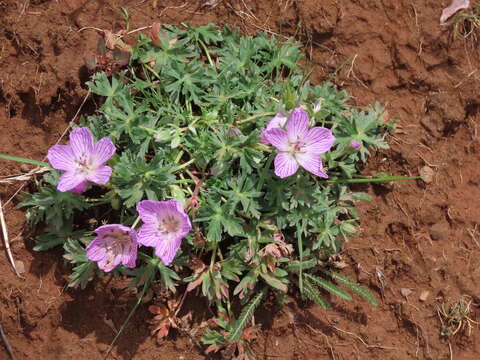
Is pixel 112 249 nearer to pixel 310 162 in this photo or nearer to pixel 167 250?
pixel 167 250

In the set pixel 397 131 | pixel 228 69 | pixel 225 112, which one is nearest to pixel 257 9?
pixel 228 69

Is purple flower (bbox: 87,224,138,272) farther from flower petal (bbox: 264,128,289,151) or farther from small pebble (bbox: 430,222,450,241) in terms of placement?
small pebble (bbox: 430,222,450,241)

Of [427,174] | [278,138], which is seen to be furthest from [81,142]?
[427,174]

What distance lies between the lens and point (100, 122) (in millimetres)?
3207

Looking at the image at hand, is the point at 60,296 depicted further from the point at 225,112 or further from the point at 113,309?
the point at 225,112

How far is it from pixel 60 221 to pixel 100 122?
0.68 metres

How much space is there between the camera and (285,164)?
110 inches

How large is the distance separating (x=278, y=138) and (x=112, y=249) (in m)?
1.14

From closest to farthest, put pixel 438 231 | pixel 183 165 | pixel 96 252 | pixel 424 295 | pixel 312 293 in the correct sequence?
pixel 96 252, pixel 183 165, pixel 312 293, pixel 424 295, pixel 438 231

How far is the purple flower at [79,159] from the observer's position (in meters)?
2.72

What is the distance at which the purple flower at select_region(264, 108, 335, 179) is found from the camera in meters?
2.73

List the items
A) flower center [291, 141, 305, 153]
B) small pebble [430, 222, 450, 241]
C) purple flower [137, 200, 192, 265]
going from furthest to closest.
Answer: small pebble [430, 222, 450, 241] < flower center [291, 141, 305, 153] < purple flower [137, 200, 192, 265]

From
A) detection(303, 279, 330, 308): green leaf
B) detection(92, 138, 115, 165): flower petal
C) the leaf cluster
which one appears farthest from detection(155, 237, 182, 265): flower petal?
detection(303, 279, 330, 308): green leaf

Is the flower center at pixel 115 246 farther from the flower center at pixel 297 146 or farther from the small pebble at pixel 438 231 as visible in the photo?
the small pebble at pixel 438 231
